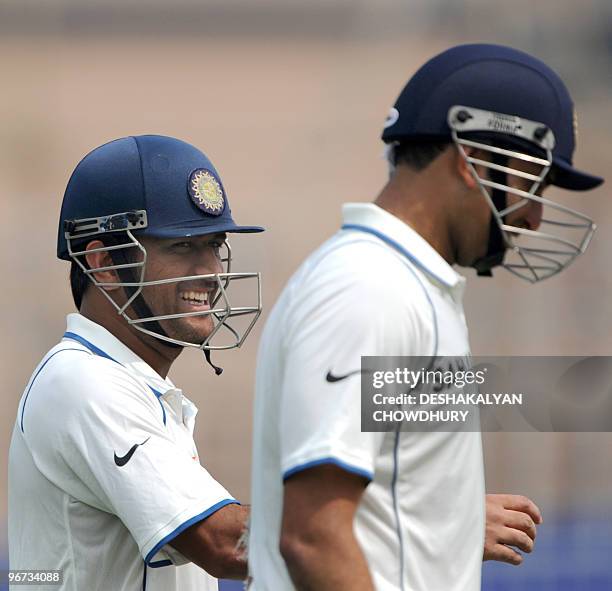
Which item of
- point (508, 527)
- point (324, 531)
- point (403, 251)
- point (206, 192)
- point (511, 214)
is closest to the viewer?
point (324, 531)

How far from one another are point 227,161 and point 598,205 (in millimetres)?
2642

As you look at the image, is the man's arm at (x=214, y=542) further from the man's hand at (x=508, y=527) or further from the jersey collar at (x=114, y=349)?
the man's hand at (x=508, y=527)

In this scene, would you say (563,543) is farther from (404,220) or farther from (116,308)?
(404,220)

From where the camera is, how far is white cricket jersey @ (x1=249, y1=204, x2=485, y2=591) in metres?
1.70

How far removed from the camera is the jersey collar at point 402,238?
186cm

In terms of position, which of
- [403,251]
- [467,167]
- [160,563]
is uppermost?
[467,167]

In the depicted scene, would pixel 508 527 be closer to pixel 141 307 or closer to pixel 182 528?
pixel 182 528

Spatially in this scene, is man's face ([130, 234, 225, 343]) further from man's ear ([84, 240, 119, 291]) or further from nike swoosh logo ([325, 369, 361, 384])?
nike swoosh logo ([325, 369, 361, 384])

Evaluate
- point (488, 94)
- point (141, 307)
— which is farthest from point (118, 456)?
point (488, 94)

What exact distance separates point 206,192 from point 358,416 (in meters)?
1.31

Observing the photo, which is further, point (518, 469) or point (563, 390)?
point (518, 469)

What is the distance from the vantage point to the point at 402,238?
1876 millimetres

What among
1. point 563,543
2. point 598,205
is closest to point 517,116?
point 563,543

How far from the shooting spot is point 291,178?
901 cm
